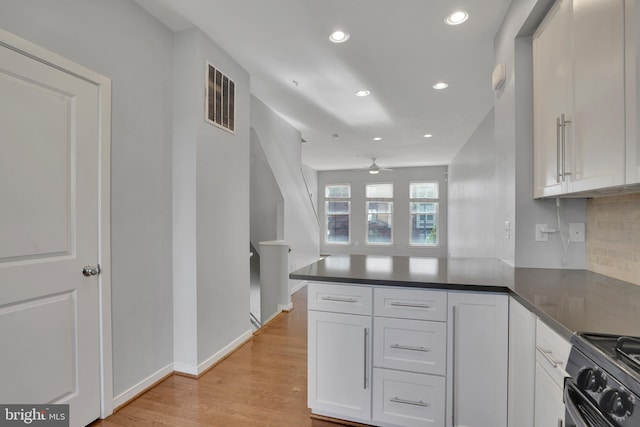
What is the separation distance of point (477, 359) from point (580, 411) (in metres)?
0.80

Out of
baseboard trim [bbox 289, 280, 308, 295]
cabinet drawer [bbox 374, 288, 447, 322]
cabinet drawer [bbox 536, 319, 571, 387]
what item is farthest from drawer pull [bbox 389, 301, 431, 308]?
baseboard trim [bbox 289, 280, 308, 295]

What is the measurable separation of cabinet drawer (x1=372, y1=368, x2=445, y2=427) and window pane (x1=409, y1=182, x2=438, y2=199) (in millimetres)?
7974

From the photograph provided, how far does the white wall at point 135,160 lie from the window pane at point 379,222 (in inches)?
304

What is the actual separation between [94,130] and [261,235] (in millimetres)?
3445

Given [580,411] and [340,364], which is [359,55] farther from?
[580,411]

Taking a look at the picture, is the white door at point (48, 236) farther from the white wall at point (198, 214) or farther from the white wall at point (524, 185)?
the white wall at point (524, 185)

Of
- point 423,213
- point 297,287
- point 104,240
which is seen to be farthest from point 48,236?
point 423,213

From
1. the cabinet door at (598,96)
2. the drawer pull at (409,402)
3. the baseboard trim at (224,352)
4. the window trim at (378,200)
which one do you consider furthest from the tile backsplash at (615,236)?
the window trim at (378,200)

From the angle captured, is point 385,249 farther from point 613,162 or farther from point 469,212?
point 613,162

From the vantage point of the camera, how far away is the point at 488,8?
206 cm

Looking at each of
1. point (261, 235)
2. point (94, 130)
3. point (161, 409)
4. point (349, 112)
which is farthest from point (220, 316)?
point (349, 112)

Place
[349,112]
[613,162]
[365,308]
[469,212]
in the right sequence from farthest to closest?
[469,212]
[349,112]
[365,308]
[613,162]

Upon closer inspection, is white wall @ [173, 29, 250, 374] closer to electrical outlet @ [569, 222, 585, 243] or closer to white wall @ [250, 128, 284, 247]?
white wall @ [250, 128, 284, 247]

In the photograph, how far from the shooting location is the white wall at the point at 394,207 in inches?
350
